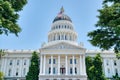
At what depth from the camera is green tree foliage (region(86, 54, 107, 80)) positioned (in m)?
53.9

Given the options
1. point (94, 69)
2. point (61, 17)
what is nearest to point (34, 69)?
point (94, 69)

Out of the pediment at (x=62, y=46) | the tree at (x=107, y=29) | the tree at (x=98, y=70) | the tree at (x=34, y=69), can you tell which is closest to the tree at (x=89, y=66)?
the tree at (x=98, y=70)

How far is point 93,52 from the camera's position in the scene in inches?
2680

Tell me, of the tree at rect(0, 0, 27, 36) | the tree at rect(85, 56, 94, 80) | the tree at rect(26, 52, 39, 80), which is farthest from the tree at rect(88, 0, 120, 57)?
the tree at rect(26, 52, 39, 80)

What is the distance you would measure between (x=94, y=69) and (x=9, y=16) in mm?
43081

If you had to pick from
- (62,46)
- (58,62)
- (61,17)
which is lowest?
(58,62)

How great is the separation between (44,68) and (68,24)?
25.6 metres

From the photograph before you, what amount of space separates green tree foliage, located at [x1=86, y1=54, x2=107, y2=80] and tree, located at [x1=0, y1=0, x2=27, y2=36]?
133ft

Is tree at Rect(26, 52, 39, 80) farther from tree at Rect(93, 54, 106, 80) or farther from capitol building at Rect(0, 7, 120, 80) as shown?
tree at Rect(93, 54, 106, 80)

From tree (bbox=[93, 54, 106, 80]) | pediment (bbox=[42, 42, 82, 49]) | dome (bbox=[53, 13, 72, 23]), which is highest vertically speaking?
dome (bbox=[53, 13, 72, 23])

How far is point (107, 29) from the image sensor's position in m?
16.8

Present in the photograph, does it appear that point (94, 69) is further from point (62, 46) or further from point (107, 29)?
point (107, 29)

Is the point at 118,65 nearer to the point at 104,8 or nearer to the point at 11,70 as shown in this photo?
the point at 11,70

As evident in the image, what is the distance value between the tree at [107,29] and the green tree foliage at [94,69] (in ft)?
124
